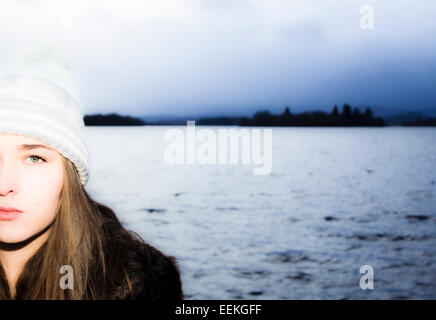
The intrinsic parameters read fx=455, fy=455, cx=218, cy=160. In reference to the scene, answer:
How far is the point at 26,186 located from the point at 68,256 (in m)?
0.40

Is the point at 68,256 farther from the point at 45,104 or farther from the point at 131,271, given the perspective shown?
the point at 45,104

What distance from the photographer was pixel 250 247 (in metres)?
9.94

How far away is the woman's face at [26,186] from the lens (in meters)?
1.72

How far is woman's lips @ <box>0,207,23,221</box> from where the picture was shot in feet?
5.66

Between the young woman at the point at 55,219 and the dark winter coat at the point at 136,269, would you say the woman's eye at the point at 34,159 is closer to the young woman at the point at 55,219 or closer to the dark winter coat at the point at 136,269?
the young woman at the point at 55,219

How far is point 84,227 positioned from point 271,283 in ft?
20.2

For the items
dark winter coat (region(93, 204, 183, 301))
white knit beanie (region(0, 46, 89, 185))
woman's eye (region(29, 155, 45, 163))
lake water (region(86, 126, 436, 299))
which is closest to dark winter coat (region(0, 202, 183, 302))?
dark winter coat (region(93, 204, 183, 301))

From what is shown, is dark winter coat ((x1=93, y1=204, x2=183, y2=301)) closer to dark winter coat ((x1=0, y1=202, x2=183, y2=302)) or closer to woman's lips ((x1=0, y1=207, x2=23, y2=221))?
dark winter coat ((x1=0, y1=202, x2=183, y2=302))

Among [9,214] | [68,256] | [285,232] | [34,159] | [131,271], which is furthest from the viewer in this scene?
[285,232]

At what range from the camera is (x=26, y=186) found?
1.76m

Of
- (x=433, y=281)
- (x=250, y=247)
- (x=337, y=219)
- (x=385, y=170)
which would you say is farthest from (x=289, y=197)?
(x=385, y=170)

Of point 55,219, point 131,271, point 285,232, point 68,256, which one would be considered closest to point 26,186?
point 55,219

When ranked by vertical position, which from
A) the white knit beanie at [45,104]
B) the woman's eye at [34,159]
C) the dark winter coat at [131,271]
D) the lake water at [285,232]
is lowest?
the lake water at [285,232]

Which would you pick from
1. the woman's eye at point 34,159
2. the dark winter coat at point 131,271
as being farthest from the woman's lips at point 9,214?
the dark winter coat at point 131,271
